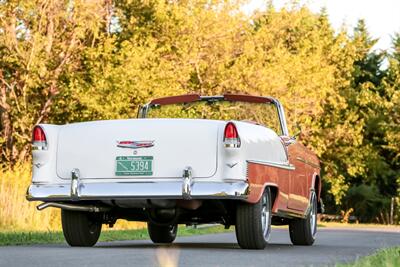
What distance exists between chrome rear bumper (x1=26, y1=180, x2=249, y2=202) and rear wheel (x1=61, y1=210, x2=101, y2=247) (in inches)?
33.0

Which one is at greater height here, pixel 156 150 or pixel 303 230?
pixel 156 150

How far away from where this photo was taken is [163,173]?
11.0 meters

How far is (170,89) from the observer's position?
Answer: 103 ft

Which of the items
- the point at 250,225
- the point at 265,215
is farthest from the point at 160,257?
the point at 265,215

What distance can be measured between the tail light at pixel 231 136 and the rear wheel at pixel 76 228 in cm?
208

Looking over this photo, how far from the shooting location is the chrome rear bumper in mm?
10766

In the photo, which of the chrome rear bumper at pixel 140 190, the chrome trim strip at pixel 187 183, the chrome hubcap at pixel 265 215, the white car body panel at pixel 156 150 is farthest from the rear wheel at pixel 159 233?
the chrome trim strip at pixel 187 183

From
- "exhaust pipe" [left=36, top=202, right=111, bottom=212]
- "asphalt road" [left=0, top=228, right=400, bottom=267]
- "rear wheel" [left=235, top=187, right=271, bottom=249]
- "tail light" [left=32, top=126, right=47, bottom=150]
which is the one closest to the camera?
"asphalt road" [left=0, top=228, right=400, bottom=267]

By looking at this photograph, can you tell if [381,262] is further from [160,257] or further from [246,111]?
[246,111]

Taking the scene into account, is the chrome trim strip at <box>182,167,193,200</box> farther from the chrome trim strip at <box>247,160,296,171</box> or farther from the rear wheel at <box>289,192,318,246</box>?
the rear wheel at <box>289,192,318,246</box>

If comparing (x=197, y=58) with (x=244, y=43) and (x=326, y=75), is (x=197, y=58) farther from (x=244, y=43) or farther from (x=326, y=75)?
(x=326, y=75)

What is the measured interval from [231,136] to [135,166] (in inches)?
39.6

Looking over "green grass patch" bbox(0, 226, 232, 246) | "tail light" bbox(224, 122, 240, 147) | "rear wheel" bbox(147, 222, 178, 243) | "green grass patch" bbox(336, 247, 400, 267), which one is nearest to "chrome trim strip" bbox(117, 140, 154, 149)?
"tail light" bbox(224, 122, 240, 147)

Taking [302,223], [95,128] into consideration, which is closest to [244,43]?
[302,223]
